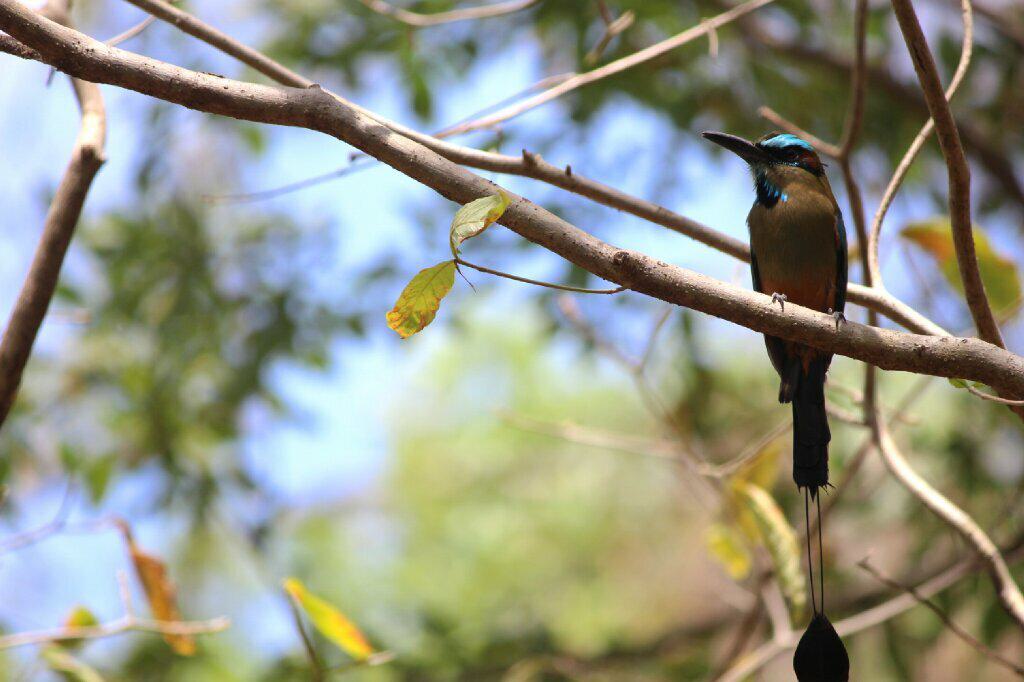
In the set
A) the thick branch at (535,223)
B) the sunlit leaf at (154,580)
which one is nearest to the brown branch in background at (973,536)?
the thick branch at (535,223)

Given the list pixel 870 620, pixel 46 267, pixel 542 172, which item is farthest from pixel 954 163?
pixel 46 267

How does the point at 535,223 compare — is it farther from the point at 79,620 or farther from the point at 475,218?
the point at 79,620

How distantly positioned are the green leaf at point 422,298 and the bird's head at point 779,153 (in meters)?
1.51

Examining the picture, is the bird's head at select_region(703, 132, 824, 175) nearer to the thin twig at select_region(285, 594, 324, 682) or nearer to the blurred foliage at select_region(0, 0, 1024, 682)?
the blurred foliage at select_region(0, 0, 1024, 682)

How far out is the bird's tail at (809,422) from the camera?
2.11 meters

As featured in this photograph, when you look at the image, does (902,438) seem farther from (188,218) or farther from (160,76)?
(160,76)

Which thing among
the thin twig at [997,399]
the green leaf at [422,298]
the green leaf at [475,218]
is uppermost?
the green leaf at [475,218]

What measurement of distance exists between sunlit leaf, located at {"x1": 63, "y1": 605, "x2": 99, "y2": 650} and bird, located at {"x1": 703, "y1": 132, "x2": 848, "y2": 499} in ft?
6.06

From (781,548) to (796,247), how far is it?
830 millimetres

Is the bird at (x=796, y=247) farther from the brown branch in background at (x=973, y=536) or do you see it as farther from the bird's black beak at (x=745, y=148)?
the brown branch in background at (x=973, y=536)

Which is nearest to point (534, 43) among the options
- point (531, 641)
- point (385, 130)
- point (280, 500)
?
point (280, 500)

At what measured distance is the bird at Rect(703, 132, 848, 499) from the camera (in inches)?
96.4

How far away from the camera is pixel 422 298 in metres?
1.57

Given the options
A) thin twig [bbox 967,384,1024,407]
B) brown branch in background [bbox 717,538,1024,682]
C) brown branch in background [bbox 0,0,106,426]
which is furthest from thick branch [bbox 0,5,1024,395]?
brown branch in background [bbox 717,538,1024,682]
